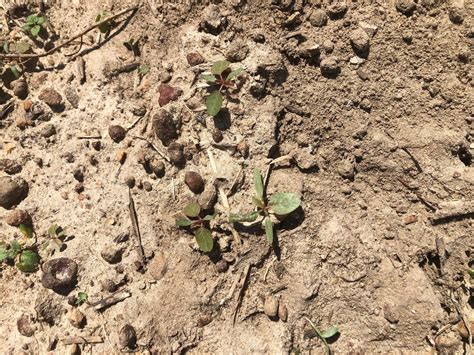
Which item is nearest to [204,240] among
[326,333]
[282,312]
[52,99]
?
[282,312]

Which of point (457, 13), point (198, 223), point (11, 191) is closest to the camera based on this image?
point (457, 13)

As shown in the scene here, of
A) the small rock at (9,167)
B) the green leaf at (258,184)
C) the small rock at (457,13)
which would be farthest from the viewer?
the small rock at (9,167)

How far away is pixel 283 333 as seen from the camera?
2.53 metres

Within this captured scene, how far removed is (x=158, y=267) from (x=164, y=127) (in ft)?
2.55

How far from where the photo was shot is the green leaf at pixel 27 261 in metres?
2.56

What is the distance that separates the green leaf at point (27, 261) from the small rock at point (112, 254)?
393mm

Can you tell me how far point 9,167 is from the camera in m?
2.66

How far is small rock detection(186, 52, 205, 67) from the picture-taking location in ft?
8.46

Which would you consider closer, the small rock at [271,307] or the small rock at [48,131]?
the small rock at [271,307]

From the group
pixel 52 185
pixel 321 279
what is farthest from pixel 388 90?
pixel 52 185

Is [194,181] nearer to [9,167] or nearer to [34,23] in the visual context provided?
[9,167]

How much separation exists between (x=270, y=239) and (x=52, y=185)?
130 centimetres

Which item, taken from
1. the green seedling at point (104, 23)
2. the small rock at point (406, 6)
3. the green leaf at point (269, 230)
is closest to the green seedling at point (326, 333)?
the green leaf at point (269, 230)

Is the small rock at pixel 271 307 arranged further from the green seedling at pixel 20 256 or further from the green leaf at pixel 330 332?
the green seedling at pixel 20 256
